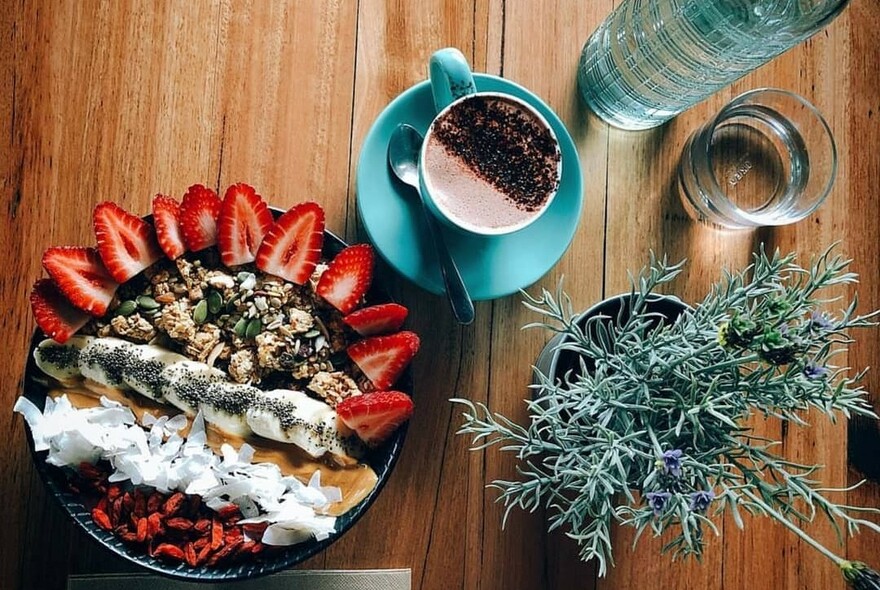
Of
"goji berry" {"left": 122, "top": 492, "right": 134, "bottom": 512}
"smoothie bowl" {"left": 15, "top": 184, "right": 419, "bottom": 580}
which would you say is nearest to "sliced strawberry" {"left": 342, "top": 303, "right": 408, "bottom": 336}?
"smoothie bowl" {"left": 15, "top": 184, "right": 419, "bottom": 580}

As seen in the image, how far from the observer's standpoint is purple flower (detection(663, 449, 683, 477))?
2.38 ft

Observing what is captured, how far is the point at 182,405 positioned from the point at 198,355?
60mm

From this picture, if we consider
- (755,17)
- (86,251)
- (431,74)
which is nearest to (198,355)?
(86,251)

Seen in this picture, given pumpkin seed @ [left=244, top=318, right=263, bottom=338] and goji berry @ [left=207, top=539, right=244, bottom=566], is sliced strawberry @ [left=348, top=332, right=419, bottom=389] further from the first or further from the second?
goji berry @ [left=207, top=539, right=244, bottom=566]

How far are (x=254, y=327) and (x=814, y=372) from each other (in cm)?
60

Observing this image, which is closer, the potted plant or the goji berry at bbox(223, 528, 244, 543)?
the potted plant

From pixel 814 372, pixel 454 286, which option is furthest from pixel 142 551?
pixel 814 372

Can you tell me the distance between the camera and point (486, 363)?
1.07 m

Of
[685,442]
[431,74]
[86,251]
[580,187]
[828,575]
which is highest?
[431,74]

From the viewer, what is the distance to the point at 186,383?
0.92 metres

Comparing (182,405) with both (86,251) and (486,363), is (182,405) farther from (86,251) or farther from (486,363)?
(486,363)

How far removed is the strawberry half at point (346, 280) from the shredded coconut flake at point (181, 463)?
19 cm

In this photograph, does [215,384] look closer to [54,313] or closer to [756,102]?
[54,313]

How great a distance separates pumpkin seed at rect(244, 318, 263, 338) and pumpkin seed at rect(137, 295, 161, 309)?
4.2 inches
